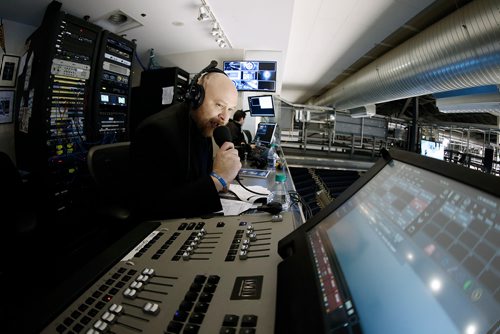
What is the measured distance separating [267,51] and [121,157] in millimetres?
3606

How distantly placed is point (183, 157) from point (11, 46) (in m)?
3.06

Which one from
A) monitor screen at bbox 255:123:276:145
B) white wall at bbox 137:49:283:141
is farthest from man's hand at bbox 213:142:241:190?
white wall at bbox 137:49:283:141

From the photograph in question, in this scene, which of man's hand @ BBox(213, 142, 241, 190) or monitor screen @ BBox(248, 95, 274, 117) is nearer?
man's hand @ BBox(213, 142, 241, 190)

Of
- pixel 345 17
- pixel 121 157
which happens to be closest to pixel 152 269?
pixel 121 157

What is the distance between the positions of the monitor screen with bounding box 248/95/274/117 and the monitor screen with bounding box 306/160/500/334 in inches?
102

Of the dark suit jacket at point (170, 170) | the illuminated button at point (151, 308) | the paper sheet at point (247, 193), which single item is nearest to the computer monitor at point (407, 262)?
the illuminated button at point (151, 308)

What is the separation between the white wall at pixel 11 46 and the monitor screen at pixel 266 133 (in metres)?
2.78

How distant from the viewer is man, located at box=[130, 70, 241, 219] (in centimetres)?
98

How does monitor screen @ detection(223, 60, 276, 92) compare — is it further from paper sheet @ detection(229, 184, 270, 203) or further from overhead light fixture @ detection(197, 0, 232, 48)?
paper sheet @ detection(229, 184, 270, 203)

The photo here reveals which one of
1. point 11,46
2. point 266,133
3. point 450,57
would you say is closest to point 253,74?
point 266,133

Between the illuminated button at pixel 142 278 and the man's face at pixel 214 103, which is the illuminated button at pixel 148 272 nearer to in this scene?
the illuminated button at pixel 142 278

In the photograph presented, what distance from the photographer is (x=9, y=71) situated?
8.72 feet

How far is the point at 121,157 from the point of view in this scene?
1485 millimetres

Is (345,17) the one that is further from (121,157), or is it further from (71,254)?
(71,254)
